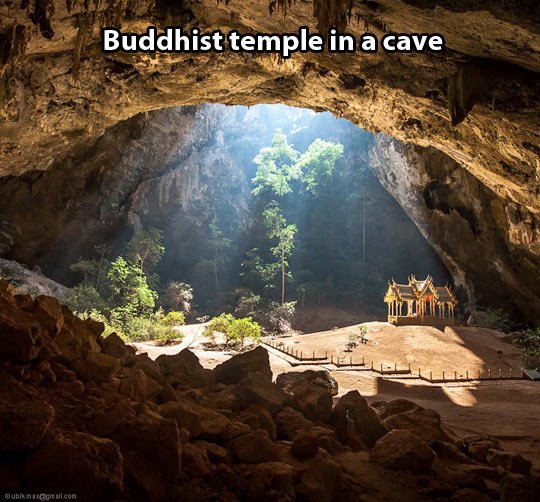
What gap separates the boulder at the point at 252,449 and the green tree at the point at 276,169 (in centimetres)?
3432

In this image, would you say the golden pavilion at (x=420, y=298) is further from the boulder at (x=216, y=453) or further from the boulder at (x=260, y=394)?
the boulder at (x=216, y=453)

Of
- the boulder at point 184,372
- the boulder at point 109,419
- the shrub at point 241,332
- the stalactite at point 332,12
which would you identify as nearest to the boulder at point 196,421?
the boulder at point 109,419

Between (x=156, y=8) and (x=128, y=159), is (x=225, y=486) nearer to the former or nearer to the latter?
(x=156, y=8)

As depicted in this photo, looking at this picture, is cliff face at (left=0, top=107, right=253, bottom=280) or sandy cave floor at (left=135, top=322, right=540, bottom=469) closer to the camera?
sandy cave floor at (left=135, top=322, right=540, bottom=469)

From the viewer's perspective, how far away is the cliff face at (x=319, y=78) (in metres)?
7.33

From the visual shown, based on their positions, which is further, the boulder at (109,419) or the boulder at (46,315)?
the boulder at (46,315)

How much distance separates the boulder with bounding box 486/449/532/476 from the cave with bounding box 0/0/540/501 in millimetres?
50

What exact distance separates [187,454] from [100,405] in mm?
1064

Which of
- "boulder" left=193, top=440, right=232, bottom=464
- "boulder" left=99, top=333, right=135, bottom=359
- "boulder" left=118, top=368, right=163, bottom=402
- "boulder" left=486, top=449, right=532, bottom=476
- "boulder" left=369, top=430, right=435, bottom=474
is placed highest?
"boulder" left=99, top=333, right=135, bottom=359

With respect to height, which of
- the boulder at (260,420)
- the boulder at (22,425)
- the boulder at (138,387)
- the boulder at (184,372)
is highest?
the boulder at (22,425)

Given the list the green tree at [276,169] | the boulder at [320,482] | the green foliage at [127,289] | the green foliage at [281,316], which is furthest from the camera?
the green tree at [276,169]

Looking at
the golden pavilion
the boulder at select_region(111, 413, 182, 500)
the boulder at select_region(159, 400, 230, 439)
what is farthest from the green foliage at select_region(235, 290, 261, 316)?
the boulder at select_region(111, 413, 182, 500)

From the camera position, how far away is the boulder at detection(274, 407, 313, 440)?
579 cm

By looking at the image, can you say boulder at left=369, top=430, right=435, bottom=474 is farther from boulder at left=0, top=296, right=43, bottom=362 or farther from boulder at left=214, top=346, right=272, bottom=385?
boulder at left=0, top=296, right=43, bottom=362
